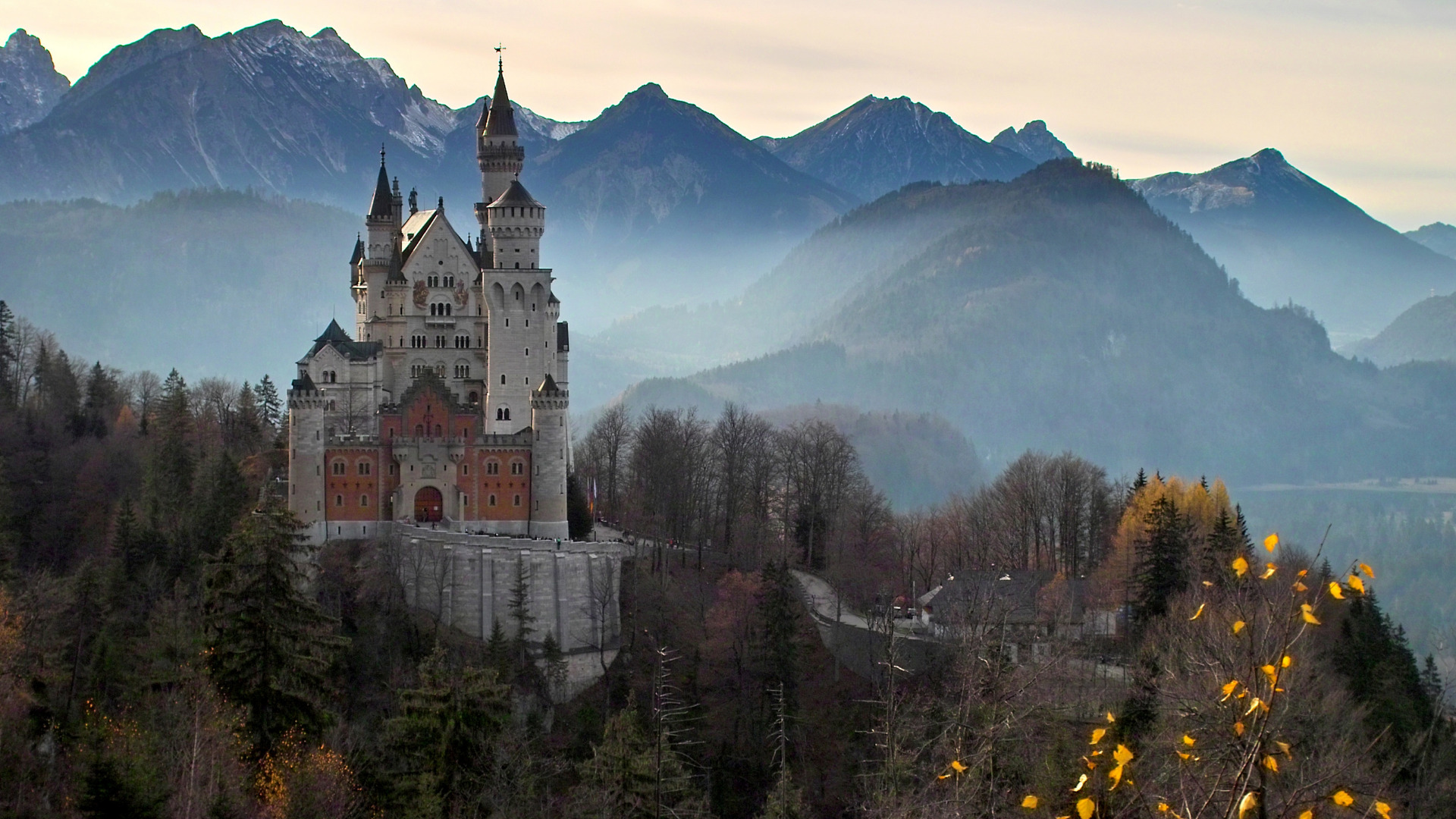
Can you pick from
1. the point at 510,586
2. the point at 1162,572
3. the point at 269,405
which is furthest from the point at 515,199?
the point at 1162,572

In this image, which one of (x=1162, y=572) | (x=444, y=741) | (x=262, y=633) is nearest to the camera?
(x=262, y=633)

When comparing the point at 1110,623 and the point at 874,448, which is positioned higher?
the point at 874,448

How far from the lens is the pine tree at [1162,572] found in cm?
5894

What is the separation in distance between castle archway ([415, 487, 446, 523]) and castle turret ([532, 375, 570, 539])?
4.26 meters

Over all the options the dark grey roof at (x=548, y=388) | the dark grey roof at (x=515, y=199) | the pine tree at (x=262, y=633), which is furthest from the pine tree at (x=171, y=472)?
the pine tree at (x=262, y=633)

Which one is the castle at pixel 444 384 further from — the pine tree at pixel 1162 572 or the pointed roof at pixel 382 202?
the pine tree at pixel 1162 572

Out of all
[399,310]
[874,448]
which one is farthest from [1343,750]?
[874,448]

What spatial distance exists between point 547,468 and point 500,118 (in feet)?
74.3

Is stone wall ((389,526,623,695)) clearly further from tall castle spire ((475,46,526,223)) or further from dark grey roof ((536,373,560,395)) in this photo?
tall castle spire ((475,46,526,223))

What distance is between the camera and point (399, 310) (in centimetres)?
7412

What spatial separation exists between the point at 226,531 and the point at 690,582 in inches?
832

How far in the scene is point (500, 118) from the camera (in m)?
79.5

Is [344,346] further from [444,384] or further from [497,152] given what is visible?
[497,152]

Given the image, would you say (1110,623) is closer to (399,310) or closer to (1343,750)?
(1343,750)
